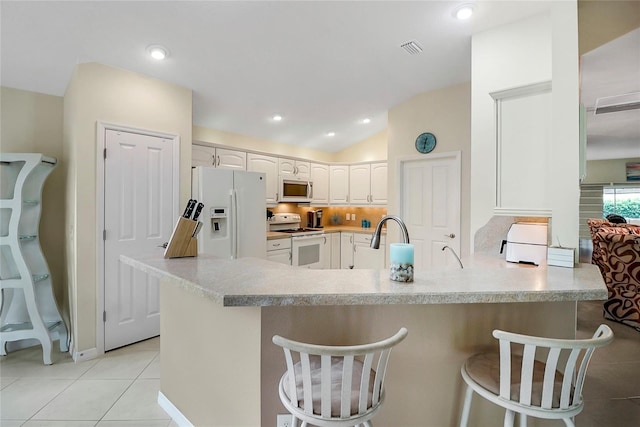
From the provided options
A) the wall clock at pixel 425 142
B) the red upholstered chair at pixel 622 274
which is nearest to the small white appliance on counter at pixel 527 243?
Answer: the wall clock at pixel 425 142

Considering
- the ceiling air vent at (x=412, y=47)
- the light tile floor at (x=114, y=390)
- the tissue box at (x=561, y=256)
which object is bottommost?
the light tile floor at (x=114, y=390)

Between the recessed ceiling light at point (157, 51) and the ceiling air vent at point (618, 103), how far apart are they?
424 cm

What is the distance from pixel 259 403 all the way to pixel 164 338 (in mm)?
962

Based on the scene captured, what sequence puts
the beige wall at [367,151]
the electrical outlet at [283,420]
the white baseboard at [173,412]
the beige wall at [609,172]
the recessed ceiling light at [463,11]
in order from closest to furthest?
1. the electrical outlet at [283,420]
2. the white baseboard at [173,412]
3. the recessed ceiling light at [463,11]
4. the beige wall at [609,172]
5. the beige wall at [367,151]

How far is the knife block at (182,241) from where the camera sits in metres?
1.84

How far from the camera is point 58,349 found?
289cm

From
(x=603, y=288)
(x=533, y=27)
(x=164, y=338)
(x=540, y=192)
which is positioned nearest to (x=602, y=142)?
(x=533, y=27)

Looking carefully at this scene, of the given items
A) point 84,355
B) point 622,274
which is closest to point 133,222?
point 84,355

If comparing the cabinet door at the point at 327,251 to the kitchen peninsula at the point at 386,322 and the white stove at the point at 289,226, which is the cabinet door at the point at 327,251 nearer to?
the white stove at the point at 289,226

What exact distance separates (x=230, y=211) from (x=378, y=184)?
2.63 m

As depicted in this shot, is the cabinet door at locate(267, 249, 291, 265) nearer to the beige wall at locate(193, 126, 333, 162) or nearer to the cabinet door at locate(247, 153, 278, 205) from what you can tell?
the cabinet door at locate(247, 153, 278, 205)

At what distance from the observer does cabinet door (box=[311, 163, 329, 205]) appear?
17.9 feet

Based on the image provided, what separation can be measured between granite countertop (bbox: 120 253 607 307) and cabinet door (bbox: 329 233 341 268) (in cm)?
386

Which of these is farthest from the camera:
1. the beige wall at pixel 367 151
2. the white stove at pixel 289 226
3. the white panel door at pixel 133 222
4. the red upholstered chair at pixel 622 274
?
the beige wall at pixel 367 151
